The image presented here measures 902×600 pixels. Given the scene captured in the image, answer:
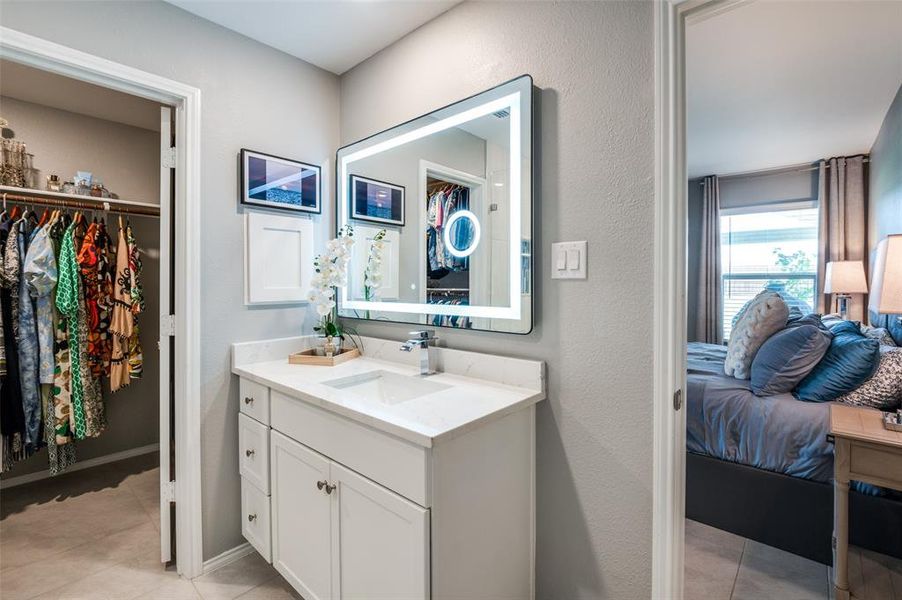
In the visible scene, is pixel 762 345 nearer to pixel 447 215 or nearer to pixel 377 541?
pixel 447 215

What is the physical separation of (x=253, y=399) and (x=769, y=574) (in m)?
2.25

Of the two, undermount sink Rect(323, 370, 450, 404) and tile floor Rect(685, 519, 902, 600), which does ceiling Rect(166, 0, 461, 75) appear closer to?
undermount sink Rect(323, 370, 450, 404)

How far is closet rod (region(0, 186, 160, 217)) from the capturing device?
93.5 inches

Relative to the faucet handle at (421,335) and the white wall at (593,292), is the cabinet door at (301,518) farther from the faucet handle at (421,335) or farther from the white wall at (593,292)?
the white wall at (593,292)

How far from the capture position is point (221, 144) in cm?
190

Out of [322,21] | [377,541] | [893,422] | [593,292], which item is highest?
[322,21]

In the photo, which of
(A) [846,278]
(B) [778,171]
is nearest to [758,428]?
(A) [846,278]

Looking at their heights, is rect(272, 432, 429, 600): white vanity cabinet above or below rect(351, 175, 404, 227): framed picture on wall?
below

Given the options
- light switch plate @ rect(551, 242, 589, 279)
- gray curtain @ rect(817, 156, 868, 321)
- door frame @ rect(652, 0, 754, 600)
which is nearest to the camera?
door frame @ rect(652, 0, 754, 600)

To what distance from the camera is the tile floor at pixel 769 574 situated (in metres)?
1.68

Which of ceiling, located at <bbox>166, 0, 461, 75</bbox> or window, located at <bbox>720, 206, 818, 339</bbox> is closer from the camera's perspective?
ceiling, located at <bbox>166, 0, 461, 75</bbox>

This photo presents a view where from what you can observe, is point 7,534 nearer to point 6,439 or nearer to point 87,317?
point 6,439

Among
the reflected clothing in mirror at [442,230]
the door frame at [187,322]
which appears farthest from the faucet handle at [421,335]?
the door frame at [187,322]

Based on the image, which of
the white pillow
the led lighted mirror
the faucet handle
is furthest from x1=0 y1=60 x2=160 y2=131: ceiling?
the white pillow
